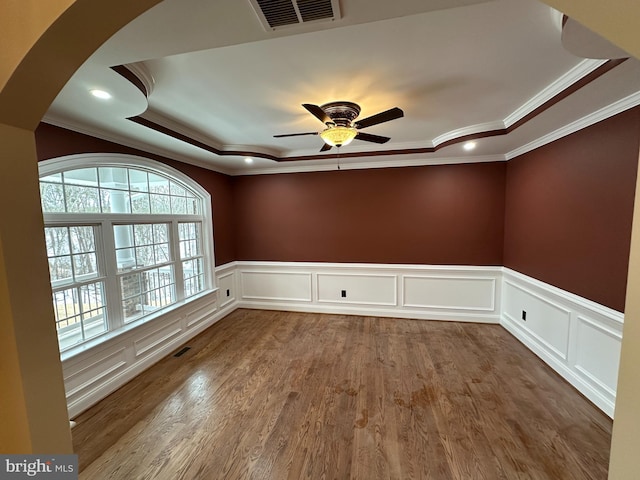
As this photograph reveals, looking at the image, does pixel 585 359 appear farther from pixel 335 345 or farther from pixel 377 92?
pixel 377 92

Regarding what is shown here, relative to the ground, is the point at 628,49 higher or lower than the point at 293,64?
lower

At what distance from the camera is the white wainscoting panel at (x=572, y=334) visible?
7.04 feet

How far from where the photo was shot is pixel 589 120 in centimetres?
229

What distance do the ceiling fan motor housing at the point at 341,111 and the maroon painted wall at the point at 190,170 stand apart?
84.8 inches

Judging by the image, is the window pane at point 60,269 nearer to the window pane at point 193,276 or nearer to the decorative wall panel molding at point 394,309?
the decorative wall panel molding at point 394,309

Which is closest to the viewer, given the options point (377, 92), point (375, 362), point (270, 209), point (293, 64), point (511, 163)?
point (293, 64)

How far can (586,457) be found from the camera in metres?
1.77

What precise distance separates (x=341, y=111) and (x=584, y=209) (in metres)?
2.33

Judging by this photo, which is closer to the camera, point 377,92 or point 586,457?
point 586,457

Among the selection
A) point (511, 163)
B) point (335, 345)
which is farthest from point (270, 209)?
point (511, 163)

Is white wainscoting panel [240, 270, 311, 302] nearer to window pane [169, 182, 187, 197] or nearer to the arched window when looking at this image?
the arched window

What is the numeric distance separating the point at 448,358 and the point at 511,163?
2.76 metres

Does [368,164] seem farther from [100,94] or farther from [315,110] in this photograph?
[100,94]

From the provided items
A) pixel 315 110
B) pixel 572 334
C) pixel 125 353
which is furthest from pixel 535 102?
pixel 125 353
